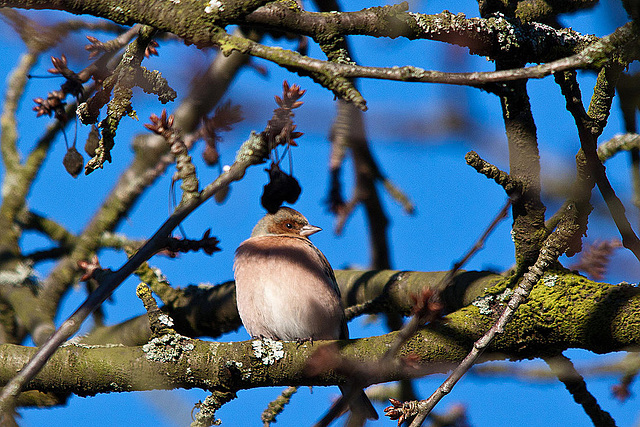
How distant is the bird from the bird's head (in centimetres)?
79

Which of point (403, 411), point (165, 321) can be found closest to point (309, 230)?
point (165, 321)

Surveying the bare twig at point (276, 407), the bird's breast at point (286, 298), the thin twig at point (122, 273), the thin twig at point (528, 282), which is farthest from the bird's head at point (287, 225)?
the thin twig at point (122, 273)

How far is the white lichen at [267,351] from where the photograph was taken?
368cm

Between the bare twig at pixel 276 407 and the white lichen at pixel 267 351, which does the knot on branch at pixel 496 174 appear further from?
the bare twig at pixel 276 407

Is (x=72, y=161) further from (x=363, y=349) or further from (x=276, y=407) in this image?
(x=276, y=407)

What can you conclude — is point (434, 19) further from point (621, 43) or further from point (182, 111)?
point (182, 111)

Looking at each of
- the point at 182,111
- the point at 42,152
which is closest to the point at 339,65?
the point at 182,111

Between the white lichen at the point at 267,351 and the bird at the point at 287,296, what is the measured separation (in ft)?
6.21

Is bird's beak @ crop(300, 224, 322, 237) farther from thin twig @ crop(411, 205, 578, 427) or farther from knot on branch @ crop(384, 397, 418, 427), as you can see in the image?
knot on branch @ crop(384, 397, 418, 427)

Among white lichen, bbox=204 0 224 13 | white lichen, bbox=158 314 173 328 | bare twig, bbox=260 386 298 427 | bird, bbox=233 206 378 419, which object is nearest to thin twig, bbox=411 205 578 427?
Result: white lichen, bbox=158 314 173 328

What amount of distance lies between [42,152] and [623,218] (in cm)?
575

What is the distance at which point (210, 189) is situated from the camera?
275 cm

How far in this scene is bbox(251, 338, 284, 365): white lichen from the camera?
12.1ft

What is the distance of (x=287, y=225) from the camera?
6.99 meters
